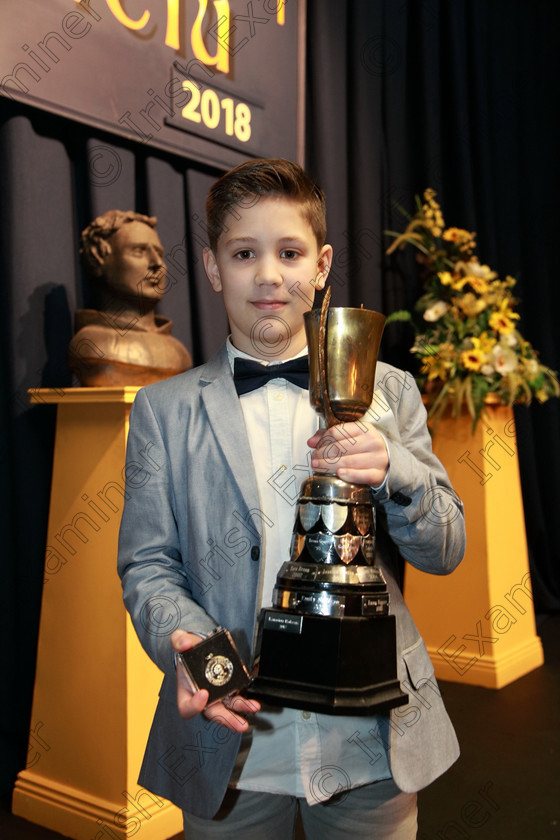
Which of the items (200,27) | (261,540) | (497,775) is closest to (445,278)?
(200,27)

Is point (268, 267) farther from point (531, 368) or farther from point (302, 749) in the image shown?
point (531, 368)

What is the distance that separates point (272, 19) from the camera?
3.64 metres

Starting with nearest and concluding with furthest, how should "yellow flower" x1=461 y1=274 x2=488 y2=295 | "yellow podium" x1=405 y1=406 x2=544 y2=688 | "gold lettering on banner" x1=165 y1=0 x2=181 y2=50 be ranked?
"gold lettering on banner" x1=165 y1=0 x2=181 y2=50
"yellow podium" x1=405 y1=406 x2=544 y2=688
"yellow flower" x1=461 y1=274 x2=488 y2=295

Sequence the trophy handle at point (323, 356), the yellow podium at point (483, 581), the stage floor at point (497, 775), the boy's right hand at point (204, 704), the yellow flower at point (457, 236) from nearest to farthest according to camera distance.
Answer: the boy's right hand at point (204, 704), the trophy handle at point (323, 356), the stage floor at point (497, 775), the yellow podium at point (483, 581), the yellow flower at point (457, 236)

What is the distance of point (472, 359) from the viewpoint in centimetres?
367

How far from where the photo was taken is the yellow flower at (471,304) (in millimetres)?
3781

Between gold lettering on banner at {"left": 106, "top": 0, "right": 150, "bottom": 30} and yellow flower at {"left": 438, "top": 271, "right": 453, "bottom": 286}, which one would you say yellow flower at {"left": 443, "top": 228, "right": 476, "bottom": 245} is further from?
gold lettering on banner at {"left": 106, "top": 0, "right": 150, "bottom": 30}

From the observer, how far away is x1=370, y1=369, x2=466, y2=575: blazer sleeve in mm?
1088

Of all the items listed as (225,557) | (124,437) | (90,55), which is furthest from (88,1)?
(225,557)

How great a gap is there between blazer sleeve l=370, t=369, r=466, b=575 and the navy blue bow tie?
132 mm

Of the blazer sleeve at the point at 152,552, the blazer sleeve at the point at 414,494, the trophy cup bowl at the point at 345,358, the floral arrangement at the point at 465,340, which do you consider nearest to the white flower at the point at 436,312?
the floral arrangement at the point at 465,340

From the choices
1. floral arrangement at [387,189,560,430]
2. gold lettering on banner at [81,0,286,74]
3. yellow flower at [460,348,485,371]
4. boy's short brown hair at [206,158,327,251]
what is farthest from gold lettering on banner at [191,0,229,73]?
boy's short brown hair at [206,158,327,251]

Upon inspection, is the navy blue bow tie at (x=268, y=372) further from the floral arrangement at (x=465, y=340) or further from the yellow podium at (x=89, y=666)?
the floral arrangement at (x=465, y=340)

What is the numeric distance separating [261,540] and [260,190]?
551mm
